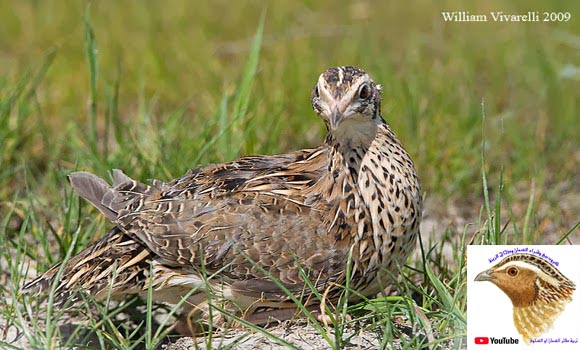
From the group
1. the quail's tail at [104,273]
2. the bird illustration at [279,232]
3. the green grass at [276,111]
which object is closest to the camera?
the bird illustration at [279,232]

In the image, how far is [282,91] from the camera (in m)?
6.75

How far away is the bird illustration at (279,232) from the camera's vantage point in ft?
13.6

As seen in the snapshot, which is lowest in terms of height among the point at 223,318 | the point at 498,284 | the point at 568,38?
the point at 223,318

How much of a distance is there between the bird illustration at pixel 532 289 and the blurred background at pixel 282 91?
80cm

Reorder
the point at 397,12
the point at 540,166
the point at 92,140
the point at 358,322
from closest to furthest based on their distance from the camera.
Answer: the point at 358,322, the point at 92,140, the point at 540,166, the point at 397,12

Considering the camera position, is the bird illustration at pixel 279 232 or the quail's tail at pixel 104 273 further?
the quail's tail at pixel 104 273

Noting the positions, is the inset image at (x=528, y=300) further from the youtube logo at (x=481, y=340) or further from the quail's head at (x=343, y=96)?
the quail's head at (x=343, y=96)

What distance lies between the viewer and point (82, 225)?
507 centimetres

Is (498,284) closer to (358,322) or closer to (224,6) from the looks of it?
(358,322)

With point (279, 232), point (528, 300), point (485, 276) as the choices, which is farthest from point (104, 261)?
point (528, 300)

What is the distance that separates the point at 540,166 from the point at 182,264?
288cm

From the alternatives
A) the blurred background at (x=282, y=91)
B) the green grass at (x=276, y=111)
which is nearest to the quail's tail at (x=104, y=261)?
the green grass at (x=276, y=111)

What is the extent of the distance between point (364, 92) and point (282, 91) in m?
2.79

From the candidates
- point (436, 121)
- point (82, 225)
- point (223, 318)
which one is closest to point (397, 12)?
point (436, 121)
